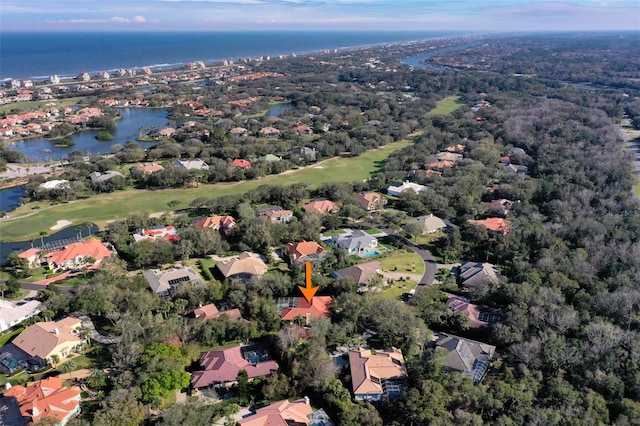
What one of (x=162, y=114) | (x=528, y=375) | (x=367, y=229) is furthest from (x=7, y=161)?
(x=528, y=375)

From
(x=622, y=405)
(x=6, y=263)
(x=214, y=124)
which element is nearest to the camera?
(x=622, y=405)

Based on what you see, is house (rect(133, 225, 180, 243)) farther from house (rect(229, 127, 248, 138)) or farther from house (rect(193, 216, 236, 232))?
house (rect(229, 127, 248, 138))

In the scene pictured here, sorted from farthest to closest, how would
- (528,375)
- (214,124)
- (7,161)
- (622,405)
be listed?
1. (214,124)
2. (7,161)
3. (528,375)
4. (622,405)

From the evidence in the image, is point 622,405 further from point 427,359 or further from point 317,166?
point 317,166

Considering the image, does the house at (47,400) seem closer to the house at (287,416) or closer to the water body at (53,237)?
the house at (287,416)

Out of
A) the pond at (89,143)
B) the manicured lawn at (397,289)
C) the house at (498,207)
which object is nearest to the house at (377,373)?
the manicured lawn at (397,289)

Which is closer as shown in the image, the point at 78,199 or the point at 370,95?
the point at 78,199
